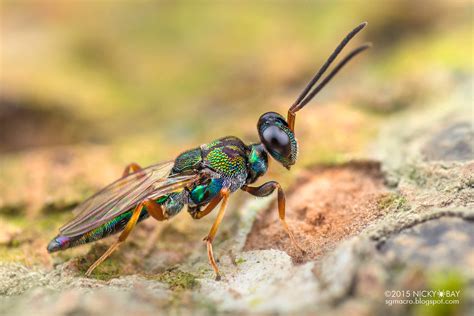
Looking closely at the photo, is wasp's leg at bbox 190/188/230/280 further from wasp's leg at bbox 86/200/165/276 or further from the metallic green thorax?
wasp's leg at bbox 86/200/165/276

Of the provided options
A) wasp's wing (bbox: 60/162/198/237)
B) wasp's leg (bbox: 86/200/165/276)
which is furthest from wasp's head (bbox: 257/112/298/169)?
wasp's leg (bbox: 86/200/165/276)

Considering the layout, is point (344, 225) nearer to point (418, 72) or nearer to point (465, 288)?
point (465, 288)

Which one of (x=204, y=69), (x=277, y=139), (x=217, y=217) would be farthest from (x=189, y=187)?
(x=204, y=69)

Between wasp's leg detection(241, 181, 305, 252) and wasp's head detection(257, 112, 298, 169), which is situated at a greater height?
wasp's head detection(257, 112, 298, 169)

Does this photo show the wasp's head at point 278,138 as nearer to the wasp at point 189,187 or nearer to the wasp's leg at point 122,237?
the wasp at point 189,187

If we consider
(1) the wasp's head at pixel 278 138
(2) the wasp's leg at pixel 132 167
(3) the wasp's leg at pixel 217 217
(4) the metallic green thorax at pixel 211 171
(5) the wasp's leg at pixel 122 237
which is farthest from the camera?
(2) the wasp's leg at pixel 132 167

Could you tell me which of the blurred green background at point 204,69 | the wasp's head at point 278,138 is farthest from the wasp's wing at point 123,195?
the blurred green background at point 204,69

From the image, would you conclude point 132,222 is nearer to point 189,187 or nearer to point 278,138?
point 189,187
